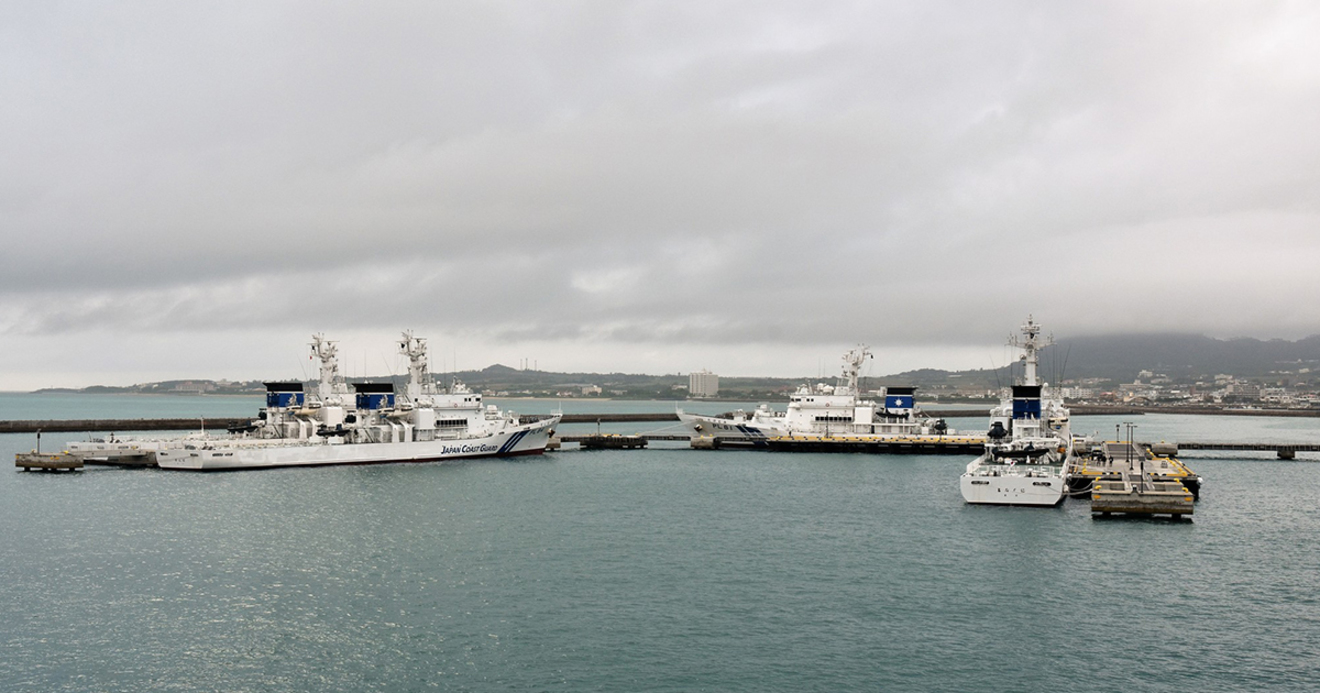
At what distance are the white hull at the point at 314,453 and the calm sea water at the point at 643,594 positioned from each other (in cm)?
1229

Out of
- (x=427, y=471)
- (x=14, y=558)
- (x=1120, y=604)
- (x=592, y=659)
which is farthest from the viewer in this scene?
(x=427, y=471)

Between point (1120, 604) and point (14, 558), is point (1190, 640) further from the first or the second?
point (14, 558)

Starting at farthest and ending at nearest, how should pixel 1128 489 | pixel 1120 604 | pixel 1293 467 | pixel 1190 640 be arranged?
pixel 1293 467 → pixel 1128 489 → pixel 1120 604 → pixel 1190 640

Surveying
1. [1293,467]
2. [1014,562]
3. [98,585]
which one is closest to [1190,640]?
[1014,562]

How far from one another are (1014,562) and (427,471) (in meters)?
40.1

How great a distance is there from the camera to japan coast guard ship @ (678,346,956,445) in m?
80.4

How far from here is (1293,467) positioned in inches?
2667

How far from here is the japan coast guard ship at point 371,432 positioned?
61719 mm

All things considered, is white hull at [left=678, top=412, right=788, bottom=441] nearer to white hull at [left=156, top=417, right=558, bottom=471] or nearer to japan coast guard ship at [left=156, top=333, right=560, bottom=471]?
japan coast guard ship at [left=156, top=333, right=560, bottom=471]

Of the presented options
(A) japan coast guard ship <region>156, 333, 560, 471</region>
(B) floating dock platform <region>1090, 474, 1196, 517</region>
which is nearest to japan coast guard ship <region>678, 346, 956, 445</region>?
(A) japan coast guard ship <region>156, 333, 560, 471</region>

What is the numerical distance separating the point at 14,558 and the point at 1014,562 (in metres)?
34.9

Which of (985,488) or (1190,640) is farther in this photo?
(985,488)

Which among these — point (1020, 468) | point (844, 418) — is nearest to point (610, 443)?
point (844, 418)

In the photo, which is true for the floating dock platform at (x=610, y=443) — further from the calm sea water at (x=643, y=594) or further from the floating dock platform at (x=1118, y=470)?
the floating dock platform at (x=1118, y=470)
